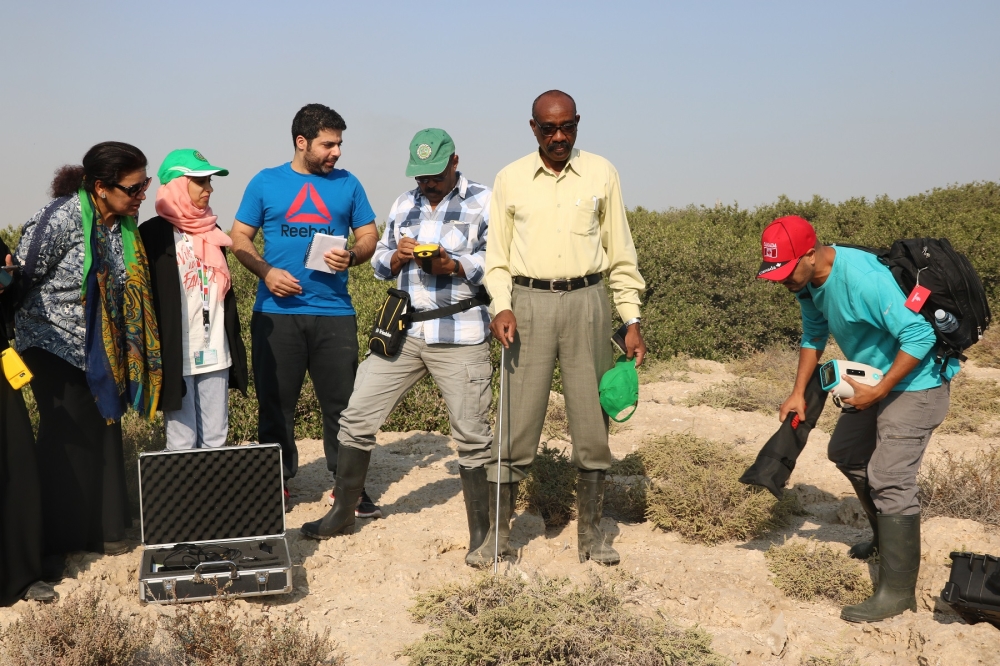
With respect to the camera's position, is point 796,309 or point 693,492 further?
point 796,309

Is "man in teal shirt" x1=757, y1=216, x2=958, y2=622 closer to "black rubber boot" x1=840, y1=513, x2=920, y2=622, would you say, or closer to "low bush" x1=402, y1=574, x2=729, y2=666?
"black rubber boot" x1=840, y1=513, x2=920, y2=622

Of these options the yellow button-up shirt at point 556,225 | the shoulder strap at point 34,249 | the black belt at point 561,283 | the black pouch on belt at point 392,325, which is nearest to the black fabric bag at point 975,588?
the yellow button-up shirt at point 556,225

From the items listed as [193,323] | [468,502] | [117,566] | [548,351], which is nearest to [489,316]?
[548,351]

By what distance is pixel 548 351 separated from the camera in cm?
454

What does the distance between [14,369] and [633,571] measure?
10.0ft

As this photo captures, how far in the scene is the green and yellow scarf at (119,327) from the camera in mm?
4191

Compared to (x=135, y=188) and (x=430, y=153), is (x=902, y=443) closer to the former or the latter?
(x=430, y=153)

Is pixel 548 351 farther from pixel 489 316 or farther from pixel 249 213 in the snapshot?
pixel 249 213

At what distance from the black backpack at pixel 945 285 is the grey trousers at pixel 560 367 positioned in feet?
4.52

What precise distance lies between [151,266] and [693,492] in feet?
10.5

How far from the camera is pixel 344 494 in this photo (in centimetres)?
505

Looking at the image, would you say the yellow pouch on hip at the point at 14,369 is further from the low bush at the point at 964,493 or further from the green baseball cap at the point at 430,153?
the low bush at the point at 964,493

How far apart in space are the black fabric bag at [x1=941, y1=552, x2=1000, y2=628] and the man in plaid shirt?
7.15 feet

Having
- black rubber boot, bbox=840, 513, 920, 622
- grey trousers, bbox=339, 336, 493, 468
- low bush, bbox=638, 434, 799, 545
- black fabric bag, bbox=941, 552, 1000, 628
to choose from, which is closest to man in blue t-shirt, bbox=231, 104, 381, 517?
grey trousers, bbox=339, 336, 493, 468
